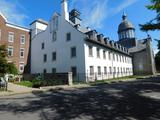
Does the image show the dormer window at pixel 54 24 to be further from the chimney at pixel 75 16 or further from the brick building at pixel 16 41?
the brick building at pixel 16 41

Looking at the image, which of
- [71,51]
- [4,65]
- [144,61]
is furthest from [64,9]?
[144,61]

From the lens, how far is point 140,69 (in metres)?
51.6

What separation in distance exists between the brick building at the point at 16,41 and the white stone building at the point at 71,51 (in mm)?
1548

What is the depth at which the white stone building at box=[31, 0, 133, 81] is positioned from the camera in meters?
27.7

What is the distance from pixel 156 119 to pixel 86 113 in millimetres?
2776

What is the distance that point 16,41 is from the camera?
1438 inches

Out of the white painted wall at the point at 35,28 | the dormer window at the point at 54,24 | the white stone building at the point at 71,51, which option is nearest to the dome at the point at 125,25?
the white stone building at the point at 71,51

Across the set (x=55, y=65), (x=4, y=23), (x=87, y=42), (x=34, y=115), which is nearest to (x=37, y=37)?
(x=4, y=23)

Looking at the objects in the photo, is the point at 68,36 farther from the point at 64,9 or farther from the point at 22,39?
the point at 22,39

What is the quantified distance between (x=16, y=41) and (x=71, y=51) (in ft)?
47.7

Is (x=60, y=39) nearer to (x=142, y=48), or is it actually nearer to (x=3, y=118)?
(x=3, y=118)

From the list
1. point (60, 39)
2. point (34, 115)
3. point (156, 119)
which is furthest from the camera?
point (60, 39)

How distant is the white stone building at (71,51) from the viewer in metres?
27.7

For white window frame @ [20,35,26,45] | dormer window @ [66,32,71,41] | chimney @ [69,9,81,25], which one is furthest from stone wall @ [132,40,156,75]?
white window frame @ [20,35,26,45]
